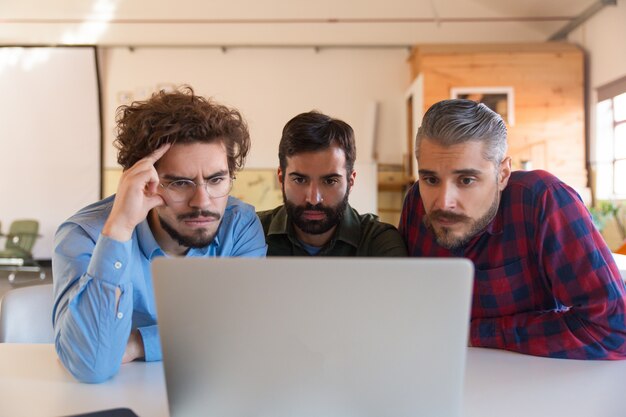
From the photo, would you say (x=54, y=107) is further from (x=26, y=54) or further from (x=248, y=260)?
(x=248, y=260)

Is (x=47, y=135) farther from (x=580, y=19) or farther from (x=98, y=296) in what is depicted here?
(x=98, y=296)

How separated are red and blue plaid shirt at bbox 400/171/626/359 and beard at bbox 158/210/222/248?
69 cm

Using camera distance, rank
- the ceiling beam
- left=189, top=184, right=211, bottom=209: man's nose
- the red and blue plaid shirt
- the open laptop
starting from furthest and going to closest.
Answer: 1. the ceiling beam
2. left=189, top=184, right=211, bottom=209: man's nose
3. the red and blue plaid shirt
4. the open laptop

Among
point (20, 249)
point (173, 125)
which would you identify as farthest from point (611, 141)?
point (20, 249)

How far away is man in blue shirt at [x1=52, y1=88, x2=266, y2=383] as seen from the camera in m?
1.25

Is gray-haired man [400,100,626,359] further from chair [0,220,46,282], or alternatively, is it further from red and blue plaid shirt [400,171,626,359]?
chair [0,220,46,282]

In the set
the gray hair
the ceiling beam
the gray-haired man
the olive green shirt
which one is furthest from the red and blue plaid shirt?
the ceiling beam

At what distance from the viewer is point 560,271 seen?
147 centimetres

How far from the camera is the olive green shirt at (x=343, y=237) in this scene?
202 centimetres

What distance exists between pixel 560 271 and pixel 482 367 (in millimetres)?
383

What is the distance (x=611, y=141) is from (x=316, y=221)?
5.44m

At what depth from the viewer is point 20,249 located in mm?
7230

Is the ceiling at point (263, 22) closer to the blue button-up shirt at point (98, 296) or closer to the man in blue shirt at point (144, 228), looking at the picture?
the man in blue shirt at point (144, 228)

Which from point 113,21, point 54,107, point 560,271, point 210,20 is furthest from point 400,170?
point 560,271
